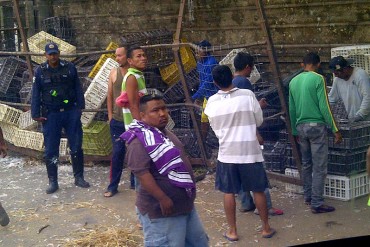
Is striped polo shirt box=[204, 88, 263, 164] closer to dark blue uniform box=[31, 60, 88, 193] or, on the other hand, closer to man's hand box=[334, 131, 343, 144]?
man's hand box=[334, 131, 343, 144]

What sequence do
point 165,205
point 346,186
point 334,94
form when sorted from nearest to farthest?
point 165,205, point 346,186, point 334,94

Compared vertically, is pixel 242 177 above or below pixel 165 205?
below

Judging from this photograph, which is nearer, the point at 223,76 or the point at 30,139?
the point at 223,76

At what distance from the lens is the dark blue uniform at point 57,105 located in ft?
26.1

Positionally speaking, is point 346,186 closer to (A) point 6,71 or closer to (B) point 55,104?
(B) point 55,104

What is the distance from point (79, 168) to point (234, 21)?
173 inches

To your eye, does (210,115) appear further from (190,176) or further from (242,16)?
(242,16)

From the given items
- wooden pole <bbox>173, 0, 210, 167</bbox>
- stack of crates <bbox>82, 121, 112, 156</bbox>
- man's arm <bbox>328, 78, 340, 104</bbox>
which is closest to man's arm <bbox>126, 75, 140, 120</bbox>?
wooden pole <bbox>173, 0, 210, 167</bbox>

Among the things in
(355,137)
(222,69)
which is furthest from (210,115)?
(355,137)

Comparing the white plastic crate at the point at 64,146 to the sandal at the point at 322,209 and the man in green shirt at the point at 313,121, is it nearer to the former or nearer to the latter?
the man in green shirt at the point at 313,121

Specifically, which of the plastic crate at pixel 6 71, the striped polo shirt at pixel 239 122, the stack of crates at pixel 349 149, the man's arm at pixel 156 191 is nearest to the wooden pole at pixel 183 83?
the stack of crates at pixel 349 149

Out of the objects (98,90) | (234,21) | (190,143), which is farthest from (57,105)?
(234,21)

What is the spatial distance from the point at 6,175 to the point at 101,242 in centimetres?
373

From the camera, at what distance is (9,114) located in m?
10.1
